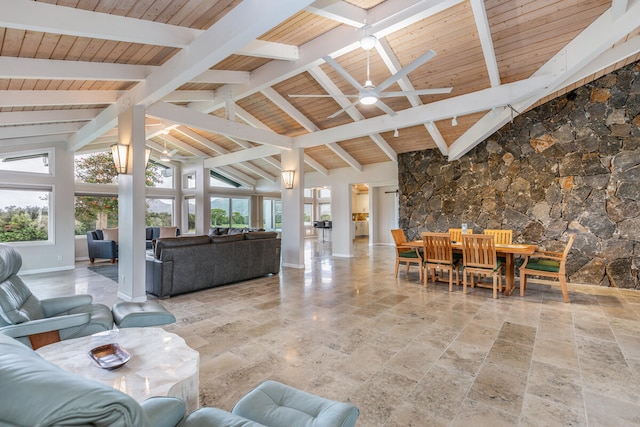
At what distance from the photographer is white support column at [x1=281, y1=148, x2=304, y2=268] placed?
7.29m

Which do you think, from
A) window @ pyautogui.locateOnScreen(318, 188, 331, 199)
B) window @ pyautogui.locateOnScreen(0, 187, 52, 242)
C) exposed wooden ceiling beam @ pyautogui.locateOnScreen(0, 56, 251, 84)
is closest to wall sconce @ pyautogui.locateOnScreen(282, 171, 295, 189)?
exposed wooden ceiling beam @ pyautogui.locateOnScreen(0, 56, 251, 84)

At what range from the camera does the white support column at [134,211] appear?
179 inches

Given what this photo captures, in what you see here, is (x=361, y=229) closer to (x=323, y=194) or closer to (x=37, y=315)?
(x=323, y=194)

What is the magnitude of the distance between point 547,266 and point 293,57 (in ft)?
15.9

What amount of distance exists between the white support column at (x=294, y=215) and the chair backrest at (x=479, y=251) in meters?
3.55

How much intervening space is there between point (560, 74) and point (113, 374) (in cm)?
569

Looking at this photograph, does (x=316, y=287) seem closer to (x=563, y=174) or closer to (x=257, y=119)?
(x=257, y=119)

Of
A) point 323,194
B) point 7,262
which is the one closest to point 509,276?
point 7,262

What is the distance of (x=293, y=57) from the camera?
14.5 feet

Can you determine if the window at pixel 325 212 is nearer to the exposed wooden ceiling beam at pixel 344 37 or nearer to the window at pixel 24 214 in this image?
the exposed wooden ceiling beam at pixel 344 37

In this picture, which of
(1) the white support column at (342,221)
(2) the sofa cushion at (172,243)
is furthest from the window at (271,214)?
(2) the sofa cushion at (172,243)

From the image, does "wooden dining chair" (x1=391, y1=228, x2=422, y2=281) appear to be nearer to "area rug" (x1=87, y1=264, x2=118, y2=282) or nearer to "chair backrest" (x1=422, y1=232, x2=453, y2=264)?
"chair backrest" (x1=422, y1=232, x2=453, y2=264)

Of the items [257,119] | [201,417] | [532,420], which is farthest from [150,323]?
[257,119]

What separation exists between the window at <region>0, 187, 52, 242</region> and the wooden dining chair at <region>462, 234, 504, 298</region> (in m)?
8.88
